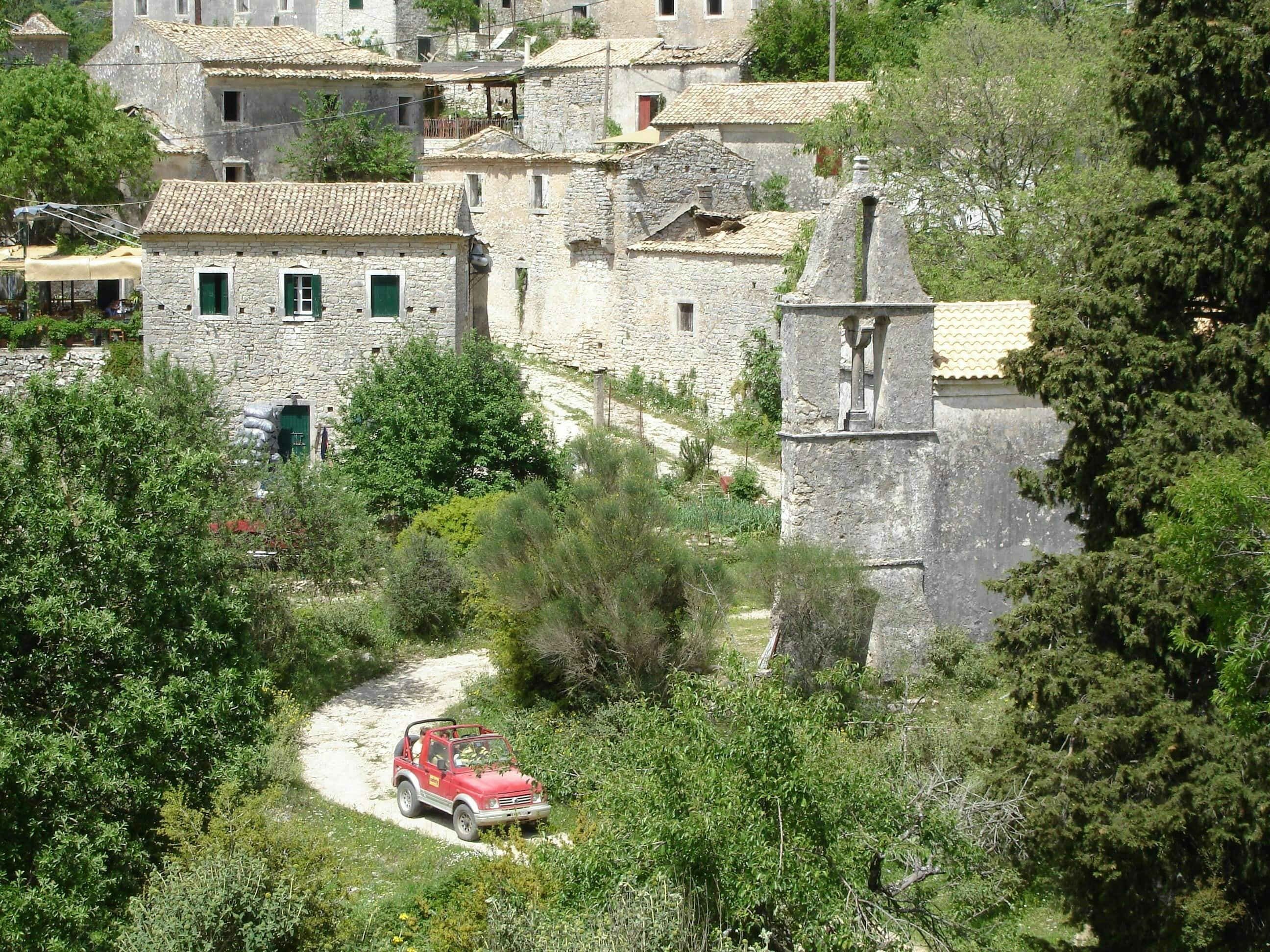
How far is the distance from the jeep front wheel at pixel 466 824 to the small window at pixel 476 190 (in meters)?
24.1

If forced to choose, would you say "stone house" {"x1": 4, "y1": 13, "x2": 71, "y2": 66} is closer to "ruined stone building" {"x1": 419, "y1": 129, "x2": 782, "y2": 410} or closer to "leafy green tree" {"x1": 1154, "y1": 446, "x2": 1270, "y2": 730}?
"ruined stone building" {"x1": 419, "y1": 129, "x2": 782, "y2": 410}

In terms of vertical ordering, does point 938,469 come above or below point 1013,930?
above

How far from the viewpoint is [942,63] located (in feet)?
86.8

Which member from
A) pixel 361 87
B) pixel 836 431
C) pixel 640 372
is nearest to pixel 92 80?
pixel 361 87

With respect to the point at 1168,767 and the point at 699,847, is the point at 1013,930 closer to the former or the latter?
the point at 1168,767

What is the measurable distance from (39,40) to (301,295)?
106ft

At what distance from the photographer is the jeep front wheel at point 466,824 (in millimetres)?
15797

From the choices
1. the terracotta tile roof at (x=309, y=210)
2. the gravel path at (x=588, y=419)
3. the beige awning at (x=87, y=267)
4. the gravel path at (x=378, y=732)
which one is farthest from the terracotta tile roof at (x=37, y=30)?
the gravel path at (x=378, y=732)

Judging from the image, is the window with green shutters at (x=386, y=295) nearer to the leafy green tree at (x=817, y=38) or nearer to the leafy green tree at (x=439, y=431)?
the leafy green tree at (x=439, y=431)

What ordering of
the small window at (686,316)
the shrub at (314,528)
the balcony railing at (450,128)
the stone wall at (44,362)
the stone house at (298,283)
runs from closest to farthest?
the shrub at (314,528), the stone house at (298,283), the stone wall at (44,362), the small window at (686,316), the balcony railing at (450,128)

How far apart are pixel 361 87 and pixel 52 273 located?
1198 cm

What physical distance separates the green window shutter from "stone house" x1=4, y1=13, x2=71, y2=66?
97.4 feet

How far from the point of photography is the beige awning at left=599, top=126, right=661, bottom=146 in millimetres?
36894

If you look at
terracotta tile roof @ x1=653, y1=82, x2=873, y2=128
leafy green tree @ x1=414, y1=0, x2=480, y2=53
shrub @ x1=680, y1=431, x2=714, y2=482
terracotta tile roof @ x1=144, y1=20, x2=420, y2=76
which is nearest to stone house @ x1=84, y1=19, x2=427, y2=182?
terracotta tile roof @ x1=144, y1=20, x2=420, y2=76
